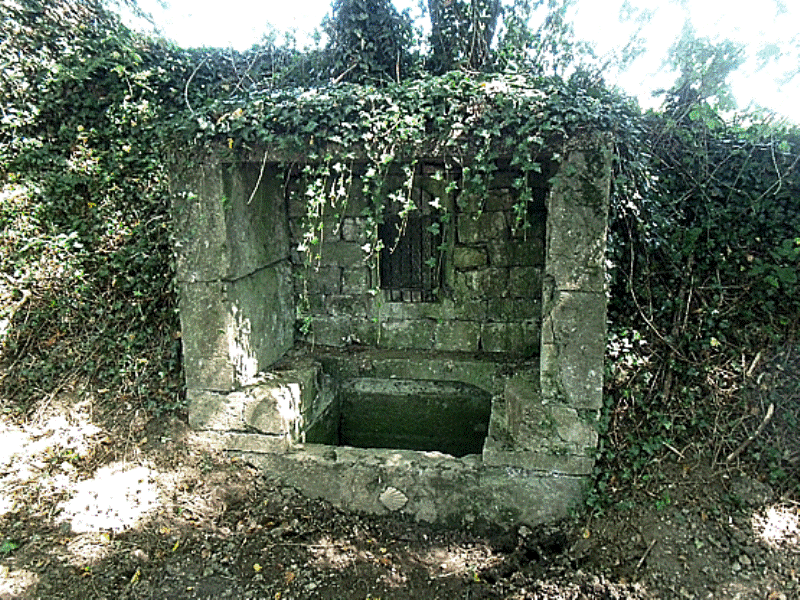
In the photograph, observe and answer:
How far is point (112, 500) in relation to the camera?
12.0ft

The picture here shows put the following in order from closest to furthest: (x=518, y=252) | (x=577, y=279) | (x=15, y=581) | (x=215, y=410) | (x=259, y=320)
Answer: (x=15, y=581), (x=577, y=279), (x=215, y=410), (x=259, y=320), (x=518, y=252)

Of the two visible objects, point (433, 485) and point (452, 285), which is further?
point (452, 285)

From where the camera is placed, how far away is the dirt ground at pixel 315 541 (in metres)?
3.04

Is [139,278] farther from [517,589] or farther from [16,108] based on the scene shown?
[517,589]

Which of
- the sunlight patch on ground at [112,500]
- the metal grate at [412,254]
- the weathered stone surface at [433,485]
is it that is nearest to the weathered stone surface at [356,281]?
the metal grate at [412,254]

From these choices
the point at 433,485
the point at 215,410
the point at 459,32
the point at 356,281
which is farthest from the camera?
the point at 459,32

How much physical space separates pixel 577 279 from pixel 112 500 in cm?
349

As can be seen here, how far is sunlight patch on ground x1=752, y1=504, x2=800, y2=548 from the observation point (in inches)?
123

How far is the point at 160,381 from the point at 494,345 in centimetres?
282

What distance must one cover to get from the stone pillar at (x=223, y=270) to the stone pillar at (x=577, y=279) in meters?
2.03

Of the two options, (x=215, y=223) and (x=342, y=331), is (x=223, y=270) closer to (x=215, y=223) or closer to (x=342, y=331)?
(x=215, y=223)

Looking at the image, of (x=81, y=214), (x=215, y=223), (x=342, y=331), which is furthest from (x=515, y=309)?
(x=81, y=214)

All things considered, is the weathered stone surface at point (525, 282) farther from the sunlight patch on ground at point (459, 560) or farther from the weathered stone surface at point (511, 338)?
the sunlight patch on ground at point (459, 560)

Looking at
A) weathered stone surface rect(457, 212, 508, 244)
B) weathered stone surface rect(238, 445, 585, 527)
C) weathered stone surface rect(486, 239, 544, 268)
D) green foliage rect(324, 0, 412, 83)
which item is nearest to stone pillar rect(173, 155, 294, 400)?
weathered stone surface rect(238, 445, 585, 527)
